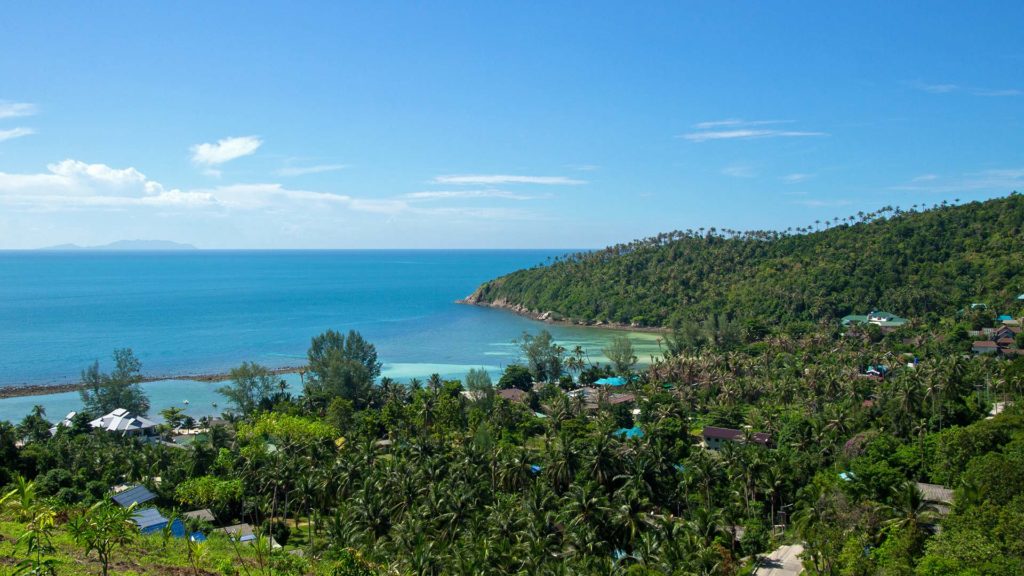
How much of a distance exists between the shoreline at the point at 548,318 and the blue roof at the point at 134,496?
8307 cm

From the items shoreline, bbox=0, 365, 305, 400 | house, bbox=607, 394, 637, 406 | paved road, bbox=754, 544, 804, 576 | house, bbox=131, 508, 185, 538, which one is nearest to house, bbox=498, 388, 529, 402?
house, bbox=607, 394, 637, 406

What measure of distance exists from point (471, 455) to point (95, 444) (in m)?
25.9

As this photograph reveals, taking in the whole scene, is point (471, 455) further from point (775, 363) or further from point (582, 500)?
point (775, 363)

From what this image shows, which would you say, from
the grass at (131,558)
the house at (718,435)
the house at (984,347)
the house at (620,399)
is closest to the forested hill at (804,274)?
the house at (984,347)

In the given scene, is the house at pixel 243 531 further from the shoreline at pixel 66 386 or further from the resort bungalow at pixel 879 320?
the resort bungalow at pixel 879 320

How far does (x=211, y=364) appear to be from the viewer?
83.6m

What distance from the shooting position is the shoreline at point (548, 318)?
110 m

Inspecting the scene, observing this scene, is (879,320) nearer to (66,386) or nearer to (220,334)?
(220,334)

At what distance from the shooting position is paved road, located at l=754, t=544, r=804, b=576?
27.0 meters

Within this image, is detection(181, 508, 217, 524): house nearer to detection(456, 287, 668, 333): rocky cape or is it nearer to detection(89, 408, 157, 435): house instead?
detection(89, 408, 157, 435): house

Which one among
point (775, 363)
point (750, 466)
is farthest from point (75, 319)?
point (750, 466)

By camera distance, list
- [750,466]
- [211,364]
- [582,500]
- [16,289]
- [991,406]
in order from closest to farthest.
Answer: [582,500], [750,466], [991,406], [211,364], [16,289]

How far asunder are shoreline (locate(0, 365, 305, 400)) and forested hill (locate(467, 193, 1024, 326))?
58831mm

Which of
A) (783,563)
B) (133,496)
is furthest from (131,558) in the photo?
(783,563)
